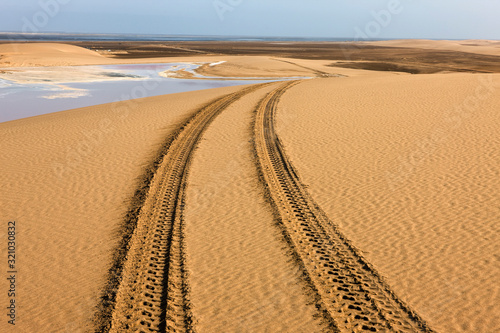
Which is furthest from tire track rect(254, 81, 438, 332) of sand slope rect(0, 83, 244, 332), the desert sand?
sand slope rect(0, 83, 244, 332)

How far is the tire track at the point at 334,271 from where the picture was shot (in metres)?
4.95

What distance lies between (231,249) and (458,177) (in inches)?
240

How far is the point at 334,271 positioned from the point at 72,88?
2521 cm

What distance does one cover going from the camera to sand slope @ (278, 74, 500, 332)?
5.61m

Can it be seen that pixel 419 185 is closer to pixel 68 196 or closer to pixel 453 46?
pixel 68 196

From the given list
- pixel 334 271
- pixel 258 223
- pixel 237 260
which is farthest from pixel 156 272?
pixel 334 271

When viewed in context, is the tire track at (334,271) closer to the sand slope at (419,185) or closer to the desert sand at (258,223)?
the desert sand at (258,223)

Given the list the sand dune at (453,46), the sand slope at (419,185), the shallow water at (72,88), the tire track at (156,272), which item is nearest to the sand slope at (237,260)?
the tire track at (156,272)

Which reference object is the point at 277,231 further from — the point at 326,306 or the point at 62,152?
the point at 62,152

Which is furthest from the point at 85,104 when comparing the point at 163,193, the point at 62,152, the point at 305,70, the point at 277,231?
the point at 305,70

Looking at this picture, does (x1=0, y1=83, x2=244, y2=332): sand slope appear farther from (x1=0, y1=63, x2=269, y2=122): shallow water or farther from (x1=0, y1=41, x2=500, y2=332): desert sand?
(x1=0, y1=63, x2=269, y2=122): shallow water

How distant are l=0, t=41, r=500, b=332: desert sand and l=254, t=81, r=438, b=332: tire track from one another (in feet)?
0.08

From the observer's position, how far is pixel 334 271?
19.4 feet

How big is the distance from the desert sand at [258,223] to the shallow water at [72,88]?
4712 mm
